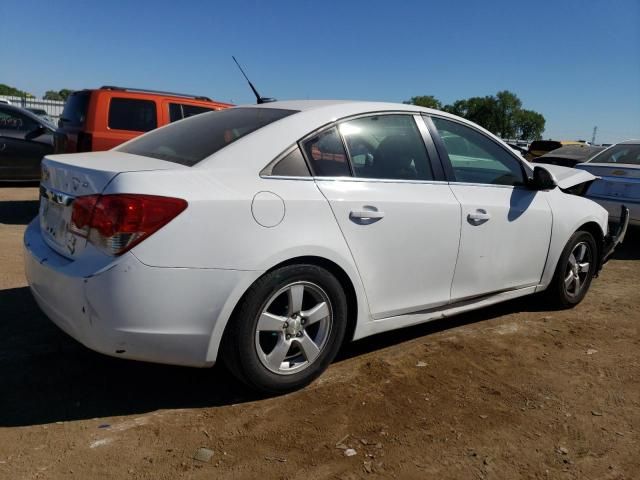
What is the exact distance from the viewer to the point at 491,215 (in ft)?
12.6

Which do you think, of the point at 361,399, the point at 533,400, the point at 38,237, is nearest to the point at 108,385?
the point at 38,237

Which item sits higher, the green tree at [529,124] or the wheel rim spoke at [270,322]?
the green tree at [529,124]

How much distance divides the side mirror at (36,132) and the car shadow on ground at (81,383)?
7.06 meters

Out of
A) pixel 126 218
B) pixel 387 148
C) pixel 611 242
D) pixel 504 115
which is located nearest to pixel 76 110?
pixel 387 148

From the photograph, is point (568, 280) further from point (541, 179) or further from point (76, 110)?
point (76, 110)

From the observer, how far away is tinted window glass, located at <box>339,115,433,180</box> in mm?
3320

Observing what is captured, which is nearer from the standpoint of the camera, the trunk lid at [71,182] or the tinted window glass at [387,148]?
the trunk lid at [71,182]

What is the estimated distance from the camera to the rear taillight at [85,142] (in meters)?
7.32

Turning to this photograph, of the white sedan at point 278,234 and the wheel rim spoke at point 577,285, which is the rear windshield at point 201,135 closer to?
the white sedan at point 278,234

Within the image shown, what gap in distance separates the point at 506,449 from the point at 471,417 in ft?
0.97

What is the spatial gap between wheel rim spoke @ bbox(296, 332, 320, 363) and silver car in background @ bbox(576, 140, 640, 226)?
5273 millimetres

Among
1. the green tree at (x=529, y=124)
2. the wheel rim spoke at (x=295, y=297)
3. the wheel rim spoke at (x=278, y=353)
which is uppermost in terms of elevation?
the green tree at (x=529, y=124)

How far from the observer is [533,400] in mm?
3176

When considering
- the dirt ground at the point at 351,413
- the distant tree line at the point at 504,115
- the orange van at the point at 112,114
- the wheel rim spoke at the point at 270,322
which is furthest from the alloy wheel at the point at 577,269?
the distant tree line at the point at 504,115
